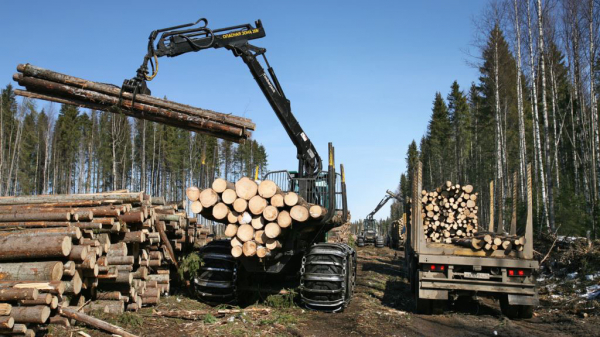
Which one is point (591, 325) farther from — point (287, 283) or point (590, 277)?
point (287, 283)

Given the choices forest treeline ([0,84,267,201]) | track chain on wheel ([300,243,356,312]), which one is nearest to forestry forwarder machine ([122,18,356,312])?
track chain on wheel ([300,243,356,312])

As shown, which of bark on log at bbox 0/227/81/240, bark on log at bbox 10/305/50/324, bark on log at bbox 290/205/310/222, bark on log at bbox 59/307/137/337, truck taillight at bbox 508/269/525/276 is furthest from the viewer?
truck taillight at bbox 508/269/525/276

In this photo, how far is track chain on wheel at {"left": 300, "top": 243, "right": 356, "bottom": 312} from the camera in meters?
8.00

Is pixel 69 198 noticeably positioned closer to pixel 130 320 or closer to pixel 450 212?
pixel 130 320

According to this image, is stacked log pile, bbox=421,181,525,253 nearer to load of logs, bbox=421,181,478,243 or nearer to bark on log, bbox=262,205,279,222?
load of logs, bbox=421,181,478,243

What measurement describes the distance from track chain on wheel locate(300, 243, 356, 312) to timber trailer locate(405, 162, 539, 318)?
59.5 inches

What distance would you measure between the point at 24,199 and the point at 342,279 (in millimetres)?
6085

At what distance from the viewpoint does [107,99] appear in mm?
7957

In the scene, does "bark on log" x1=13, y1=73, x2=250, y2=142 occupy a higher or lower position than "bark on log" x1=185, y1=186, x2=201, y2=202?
higher

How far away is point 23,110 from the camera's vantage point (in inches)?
1635

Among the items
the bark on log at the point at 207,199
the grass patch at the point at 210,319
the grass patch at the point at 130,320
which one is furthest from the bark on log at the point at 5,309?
the bark on log at the point at 207,199

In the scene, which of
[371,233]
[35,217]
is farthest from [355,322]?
[371,233]

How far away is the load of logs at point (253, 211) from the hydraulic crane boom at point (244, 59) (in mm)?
2367

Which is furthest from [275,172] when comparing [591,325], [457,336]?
[591,325]
